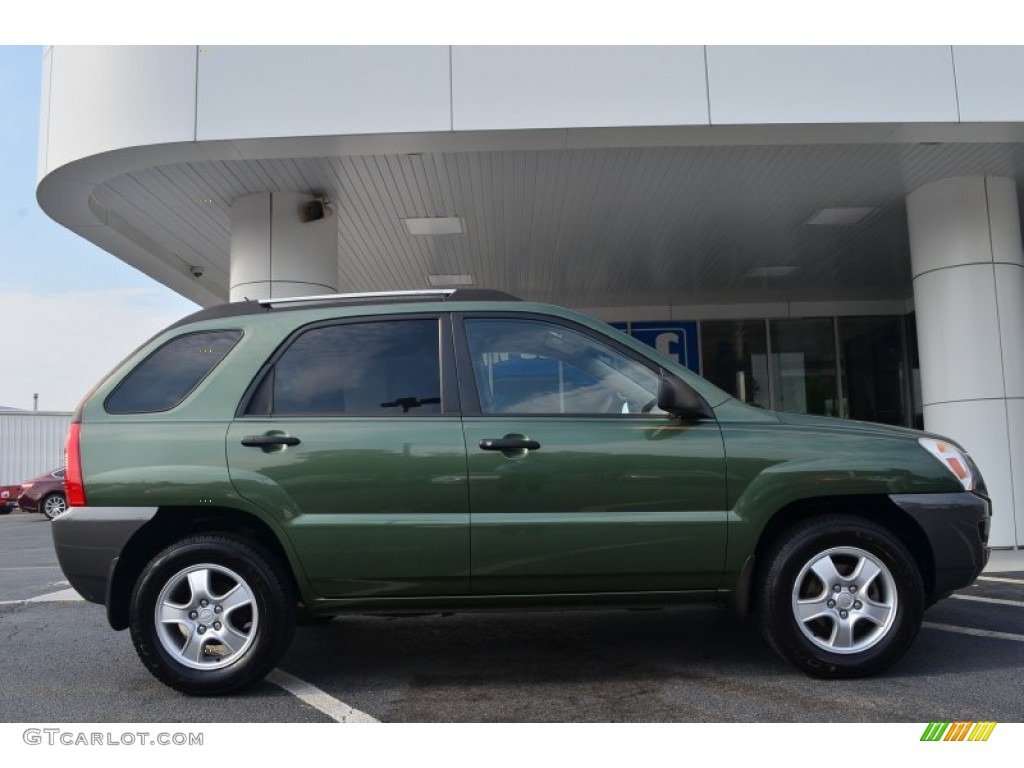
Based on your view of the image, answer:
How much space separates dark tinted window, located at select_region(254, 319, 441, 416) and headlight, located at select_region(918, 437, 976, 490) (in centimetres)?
249

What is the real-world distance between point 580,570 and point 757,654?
1.34 metres

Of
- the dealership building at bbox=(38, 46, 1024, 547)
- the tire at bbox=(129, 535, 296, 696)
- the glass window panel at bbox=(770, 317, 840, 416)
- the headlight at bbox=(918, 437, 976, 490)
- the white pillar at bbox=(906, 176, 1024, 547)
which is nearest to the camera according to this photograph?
the tire at bbox=(129, 535, 296, 696)

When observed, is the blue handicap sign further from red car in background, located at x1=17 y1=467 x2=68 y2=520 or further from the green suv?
red car in background, located at x1=17 y1=467 x2=68 y2=520

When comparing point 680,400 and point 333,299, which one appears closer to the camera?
point 680,400

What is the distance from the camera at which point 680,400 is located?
3.91 m

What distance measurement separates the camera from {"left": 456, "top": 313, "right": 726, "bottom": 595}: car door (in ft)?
12.8

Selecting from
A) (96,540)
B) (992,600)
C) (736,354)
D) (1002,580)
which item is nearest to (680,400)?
(96,540)

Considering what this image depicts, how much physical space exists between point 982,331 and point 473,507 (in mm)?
7408

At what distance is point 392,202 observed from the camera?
984 centimetres

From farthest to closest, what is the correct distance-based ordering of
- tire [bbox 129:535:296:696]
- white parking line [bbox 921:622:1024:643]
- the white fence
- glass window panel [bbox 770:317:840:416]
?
the white fence → glass window panel [bbox 770:317:840:416] → white parking line [bbox 921:622:1024:643] → tire [bbox 129:535:296:696]

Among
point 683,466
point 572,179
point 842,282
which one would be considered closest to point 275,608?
point 683,466

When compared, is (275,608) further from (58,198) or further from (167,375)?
(58,198)

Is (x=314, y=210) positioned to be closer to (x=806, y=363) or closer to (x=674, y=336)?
(x=674, y=336)
